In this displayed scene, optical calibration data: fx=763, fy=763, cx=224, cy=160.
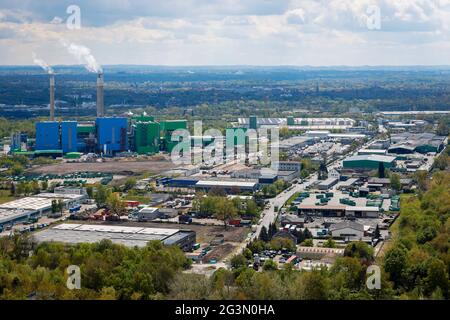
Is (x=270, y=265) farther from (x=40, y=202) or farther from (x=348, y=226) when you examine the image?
(x=40, y=202)

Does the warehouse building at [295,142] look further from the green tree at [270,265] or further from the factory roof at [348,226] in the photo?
the green tree at [270,265]

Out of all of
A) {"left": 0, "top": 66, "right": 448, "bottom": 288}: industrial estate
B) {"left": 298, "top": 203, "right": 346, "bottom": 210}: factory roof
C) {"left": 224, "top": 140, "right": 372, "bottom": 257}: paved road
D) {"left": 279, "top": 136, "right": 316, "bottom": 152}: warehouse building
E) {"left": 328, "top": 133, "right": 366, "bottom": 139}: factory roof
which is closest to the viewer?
{"left": 0, "top": 66, "right": 448, "bottom": 288}: industrial estate

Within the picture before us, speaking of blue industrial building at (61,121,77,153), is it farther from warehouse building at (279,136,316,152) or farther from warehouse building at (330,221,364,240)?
warehouse building at (330,221,364,240)

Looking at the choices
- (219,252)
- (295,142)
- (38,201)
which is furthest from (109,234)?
(295,142)

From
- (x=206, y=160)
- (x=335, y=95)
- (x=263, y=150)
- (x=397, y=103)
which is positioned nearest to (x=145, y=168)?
(x=206, y=160)

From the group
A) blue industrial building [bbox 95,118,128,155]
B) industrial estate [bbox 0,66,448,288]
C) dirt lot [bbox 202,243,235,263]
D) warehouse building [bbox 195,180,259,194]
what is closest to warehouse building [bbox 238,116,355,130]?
industrial estate [bbox 0,66,448,288]
